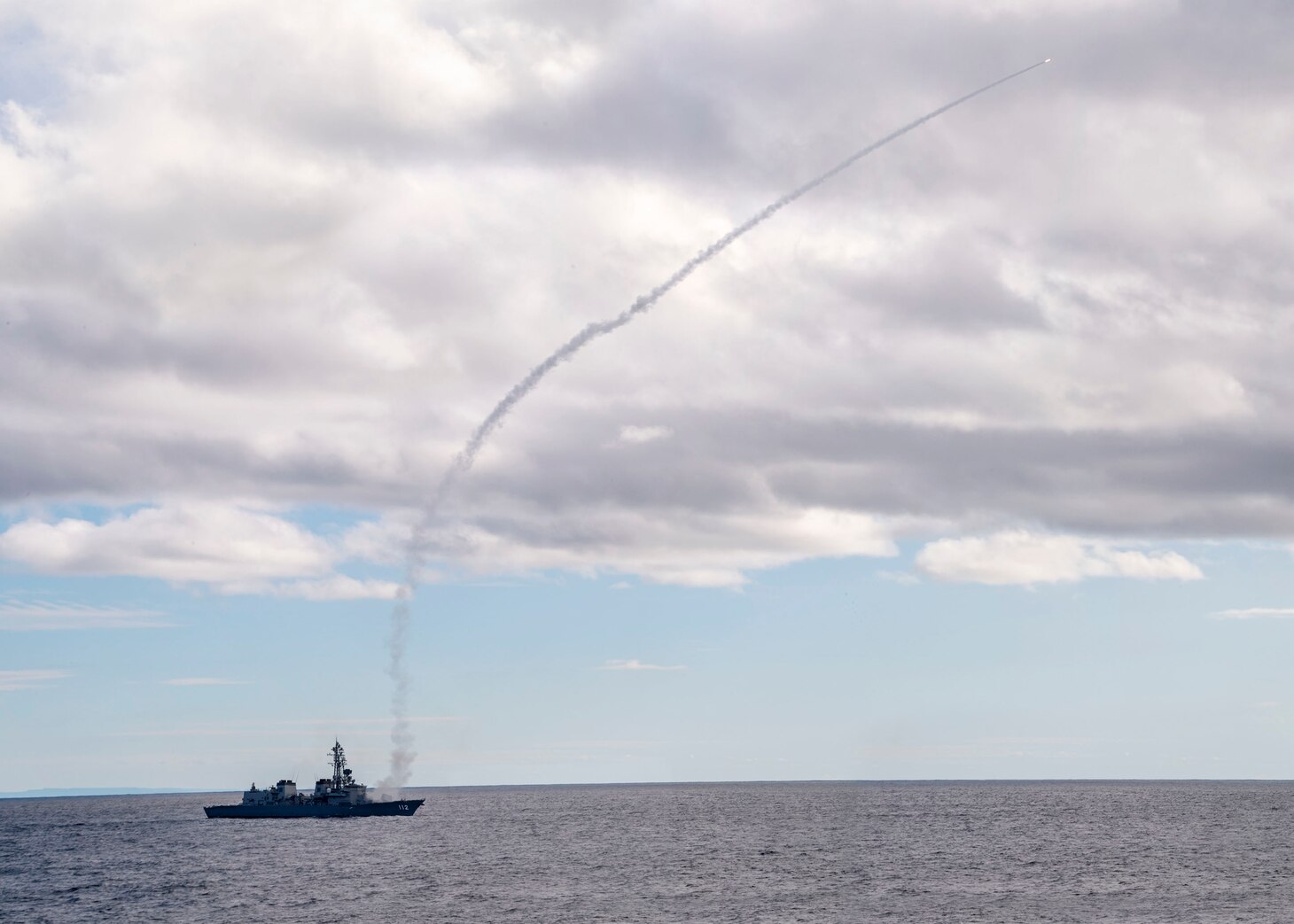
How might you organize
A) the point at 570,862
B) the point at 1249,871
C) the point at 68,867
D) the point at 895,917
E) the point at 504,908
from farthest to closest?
the point at 68,867 < the point at 570,862 < the point at 1249,871 < the point at 504,908 < the point at 895,917

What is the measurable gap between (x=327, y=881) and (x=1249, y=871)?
336 ft

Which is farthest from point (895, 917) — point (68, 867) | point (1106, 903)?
point (68, 867)

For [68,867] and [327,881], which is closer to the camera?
[327,881]

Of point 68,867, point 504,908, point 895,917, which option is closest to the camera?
point 895,917

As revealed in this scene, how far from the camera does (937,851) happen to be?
614 ft

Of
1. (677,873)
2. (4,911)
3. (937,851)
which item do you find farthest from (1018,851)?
(4,911)

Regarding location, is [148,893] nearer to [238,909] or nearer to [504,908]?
[238,909]

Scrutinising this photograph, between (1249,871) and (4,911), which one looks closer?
(4,911)

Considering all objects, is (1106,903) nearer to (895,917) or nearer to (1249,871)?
(895,917)

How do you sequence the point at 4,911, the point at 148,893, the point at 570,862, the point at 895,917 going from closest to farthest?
the point at 895,917 → the point at 4,911 → the point at 148,893 → the point at 570,862

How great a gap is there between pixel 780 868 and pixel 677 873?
44.4ft

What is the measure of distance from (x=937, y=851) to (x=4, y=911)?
11385 cm

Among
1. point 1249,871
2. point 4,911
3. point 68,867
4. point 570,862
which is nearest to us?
point 4,911

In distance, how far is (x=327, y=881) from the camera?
15188cm
